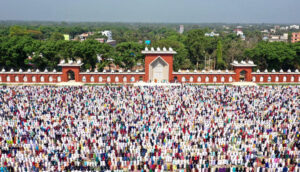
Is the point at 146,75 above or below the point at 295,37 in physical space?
below

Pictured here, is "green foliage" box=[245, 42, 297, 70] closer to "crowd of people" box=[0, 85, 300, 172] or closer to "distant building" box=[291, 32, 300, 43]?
"crowd of people" box=[0, 85, 300, 172]

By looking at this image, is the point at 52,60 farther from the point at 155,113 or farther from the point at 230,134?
the point at 230,134

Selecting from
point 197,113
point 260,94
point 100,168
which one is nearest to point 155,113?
point 197,113

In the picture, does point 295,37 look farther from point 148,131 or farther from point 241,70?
point 148,131

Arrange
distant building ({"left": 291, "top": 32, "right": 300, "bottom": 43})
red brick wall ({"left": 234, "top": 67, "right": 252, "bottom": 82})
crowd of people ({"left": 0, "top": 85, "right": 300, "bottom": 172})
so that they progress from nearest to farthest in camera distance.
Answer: crowd of people ({"left": 0, "top": 85, "right": 300, "bottom": 172}) < red brick wall ({"left": 234, "top": 67, "right": 252, "bottom": 82}) < distant building ({"left": 291, "top": 32, "right": 300, "bottom": 43})

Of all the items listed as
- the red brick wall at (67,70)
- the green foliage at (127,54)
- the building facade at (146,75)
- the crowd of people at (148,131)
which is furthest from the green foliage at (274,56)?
the red brick wall at (67,70)

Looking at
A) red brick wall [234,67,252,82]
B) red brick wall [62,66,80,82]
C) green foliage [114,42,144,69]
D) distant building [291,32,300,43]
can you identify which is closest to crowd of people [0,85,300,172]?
red brick wall [62,66,80,82]

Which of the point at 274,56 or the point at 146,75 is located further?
the point at 274,56

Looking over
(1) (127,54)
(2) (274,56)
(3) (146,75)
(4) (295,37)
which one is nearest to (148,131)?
(3) (146,75)
